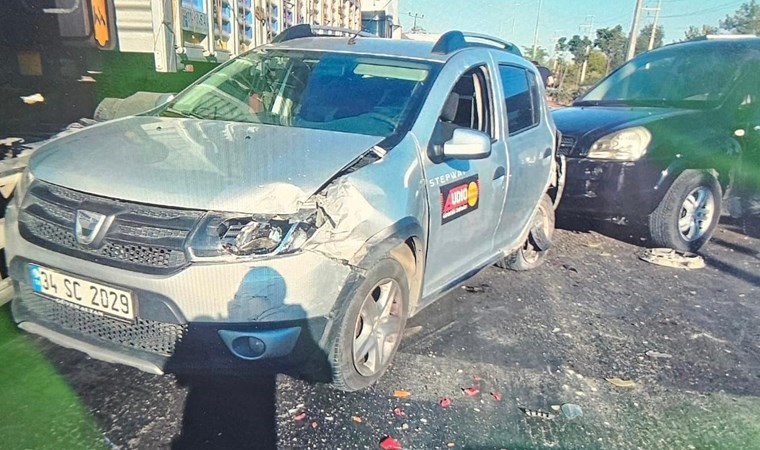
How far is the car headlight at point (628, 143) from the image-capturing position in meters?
5.41

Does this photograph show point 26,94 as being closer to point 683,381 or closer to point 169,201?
point 169,201

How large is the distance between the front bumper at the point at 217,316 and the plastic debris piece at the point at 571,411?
4.23 feet

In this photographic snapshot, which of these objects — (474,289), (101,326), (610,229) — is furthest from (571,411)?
(610,229)

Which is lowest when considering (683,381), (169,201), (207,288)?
(683,381)

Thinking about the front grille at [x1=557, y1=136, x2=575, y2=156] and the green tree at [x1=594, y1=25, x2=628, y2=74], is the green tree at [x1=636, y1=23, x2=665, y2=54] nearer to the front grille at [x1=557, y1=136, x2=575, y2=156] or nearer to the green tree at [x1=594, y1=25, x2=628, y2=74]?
the green tree at [x1=594, y1=25, x2=628, y2=74]

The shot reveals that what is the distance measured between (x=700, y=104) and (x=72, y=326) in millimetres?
5787

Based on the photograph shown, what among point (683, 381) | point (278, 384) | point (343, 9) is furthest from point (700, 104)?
point (343, 9)

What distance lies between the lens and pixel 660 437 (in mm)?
2896

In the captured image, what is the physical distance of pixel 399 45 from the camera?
4.07m

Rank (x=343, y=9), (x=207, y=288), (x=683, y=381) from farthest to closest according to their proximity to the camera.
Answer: (x=343, y=9)
(x=683, y=381)
(x=207, y=288)

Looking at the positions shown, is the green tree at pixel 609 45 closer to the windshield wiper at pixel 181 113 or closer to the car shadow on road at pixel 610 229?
the car shadow on road at pixel 610 229

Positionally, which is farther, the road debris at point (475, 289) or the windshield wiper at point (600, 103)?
the windshield wiper at point (600, 103)

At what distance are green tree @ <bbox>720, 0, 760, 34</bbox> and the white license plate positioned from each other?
231 feet

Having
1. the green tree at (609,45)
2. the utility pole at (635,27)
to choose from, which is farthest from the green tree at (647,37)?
the utility pole at (635,27)
